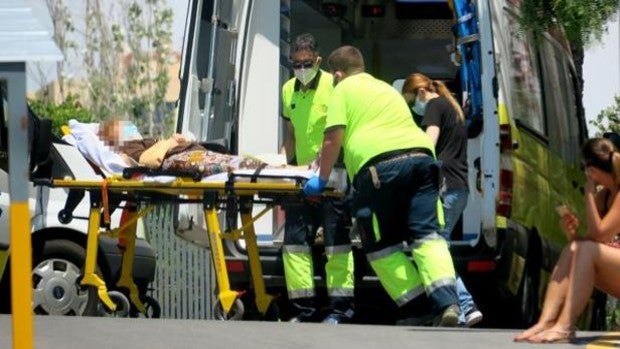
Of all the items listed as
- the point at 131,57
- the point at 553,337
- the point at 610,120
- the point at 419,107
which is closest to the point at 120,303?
the point at 419,107

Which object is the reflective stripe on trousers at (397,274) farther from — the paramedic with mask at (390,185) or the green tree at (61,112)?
the green tree at (61,112)

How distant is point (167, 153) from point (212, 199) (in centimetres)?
39

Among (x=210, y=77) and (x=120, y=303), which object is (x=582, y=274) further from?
(x=210, y=77)

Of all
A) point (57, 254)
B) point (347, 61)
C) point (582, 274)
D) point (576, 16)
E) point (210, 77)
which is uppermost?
point (576, 16)

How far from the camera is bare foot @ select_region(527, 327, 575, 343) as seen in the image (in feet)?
27.6

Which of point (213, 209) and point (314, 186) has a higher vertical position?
point (314, 186)

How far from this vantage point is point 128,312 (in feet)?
35.9

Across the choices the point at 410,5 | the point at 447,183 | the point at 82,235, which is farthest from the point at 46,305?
the point at 410,5

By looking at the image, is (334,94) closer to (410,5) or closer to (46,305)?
(46,305)

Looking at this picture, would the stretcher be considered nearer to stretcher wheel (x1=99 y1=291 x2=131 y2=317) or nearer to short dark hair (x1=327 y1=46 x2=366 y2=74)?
stretcher wheel (x1=99 y1=291 x2=131 y2=317)

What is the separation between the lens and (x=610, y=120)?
51.4ft

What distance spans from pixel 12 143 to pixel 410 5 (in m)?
8.39

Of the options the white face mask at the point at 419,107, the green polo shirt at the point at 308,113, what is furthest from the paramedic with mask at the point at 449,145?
the green polo shirt at the point at 308,113

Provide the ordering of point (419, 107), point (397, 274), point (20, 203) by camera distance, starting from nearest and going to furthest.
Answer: point (20, 203) < point (397, 274) < point (419, 107)
